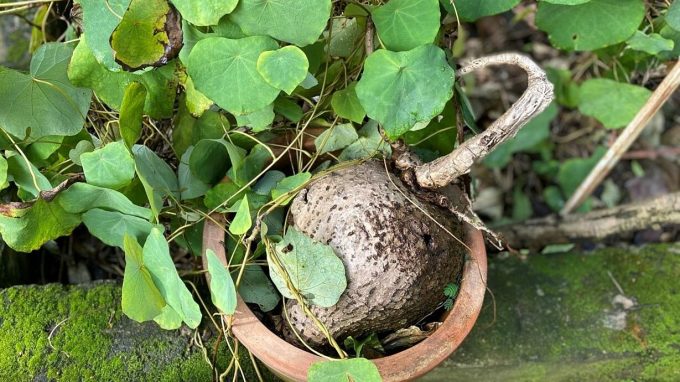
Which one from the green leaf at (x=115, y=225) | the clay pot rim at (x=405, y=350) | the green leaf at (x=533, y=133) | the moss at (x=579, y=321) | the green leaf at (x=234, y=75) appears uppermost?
the green leaf at (x=234, y=75)

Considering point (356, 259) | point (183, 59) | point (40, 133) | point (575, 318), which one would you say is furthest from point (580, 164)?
point (40, 133)

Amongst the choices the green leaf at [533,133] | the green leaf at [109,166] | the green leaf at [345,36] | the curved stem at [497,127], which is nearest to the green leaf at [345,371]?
the curved stem at [497,127]

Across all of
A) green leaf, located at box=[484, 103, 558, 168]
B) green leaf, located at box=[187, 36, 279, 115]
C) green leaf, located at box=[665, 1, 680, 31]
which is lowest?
green leaf, located at box=[484, 103, 558, 168]

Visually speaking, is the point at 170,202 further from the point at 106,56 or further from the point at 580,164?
the point at 580,164

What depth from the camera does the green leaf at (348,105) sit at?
119cm

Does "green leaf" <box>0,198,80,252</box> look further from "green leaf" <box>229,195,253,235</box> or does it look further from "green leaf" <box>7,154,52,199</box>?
"green leaf" <box>229,195,253,235</box>

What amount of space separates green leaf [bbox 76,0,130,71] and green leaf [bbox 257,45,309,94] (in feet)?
0.83

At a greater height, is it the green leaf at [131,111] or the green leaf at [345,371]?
the green leaf at [131,111]

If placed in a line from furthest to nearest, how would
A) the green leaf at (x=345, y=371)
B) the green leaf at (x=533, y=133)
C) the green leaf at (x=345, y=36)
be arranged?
the green leaf at (x=533, y=133) → the green leaf at (x=345, y=36) → the green leaf at (x=345, y=371)

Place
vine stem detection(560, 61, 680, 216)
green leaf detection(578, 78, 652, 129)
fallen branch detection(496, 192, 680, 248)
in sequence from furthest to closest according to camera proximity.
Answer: fallen branch detection(496, 192, 680, 248) < green leaf detection(578, 78, 652, 129) < vine stem detection(560, 61, 680, 216)

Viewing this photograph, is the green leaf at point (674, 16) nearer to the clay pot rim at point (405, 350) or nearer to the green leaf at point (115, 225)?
the clay pot rim at point (405, 350)

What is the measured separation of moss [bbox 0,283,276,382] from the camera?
1.23 metres

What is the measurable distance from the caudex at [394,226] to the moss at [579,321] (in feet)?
1.03

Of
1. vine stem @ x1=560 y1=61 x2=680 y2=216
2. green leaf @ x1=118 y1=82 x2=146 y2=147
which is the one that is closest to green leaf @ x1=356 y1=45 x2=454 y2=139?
green leaf @ x1=118 y1=82 x2=146 y2=147
